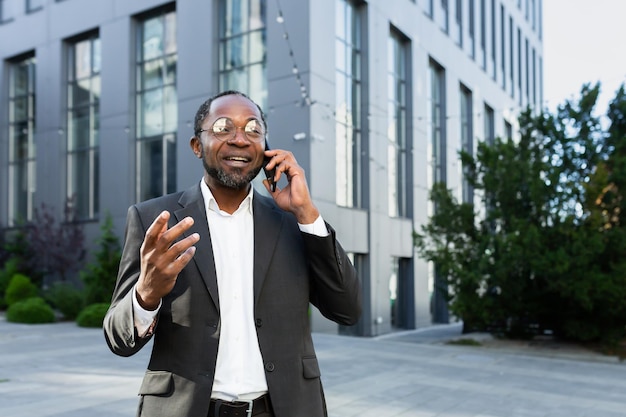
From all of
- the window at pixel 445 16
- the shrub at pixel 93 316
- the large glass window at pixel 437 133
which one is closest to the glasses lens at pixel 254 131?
the shrub at pixel 93 316

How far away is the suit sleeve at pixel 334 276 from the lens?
192 centimetres

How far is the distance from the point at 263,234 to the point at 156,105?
18.8 meters

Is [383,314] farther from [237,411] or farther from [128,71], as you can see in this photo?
[237,411]

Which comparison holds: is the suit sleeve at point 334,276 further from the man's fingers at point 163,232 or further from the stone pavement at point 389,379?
the stone pavement at point 389,379

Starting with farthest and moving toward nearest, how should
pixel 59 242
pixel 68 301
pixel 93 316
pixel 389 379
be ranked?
1. pixel 59 242
2. pixel 68 301
3. pixel 93 316
4. pixel 389 379

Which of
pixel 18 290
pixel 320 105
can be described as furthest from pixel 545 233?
pixel 18 290

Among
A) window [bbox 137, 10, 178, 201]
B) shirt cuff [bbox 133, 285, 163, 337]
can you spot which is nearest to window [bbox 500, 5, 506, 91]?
window [bbox 137, 10, 178, 201]

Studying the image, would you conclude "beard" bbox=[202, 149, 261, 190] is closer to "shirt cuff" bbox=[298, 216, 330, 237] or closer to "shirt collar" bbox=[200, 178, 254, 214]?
"shirt collar" bbox=[200, 178, 254, 214]

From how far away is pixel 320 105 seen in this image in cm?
1641

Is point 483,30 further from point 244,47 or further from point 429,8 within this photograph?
point 244,47

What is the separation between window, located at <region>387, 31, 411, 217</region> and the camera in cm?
2077

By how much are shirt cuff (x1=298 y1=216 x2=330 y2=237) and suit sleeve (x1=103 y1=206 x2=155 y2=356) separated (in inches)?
19.7

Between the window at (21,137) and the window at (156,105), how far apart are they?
575 centimetres

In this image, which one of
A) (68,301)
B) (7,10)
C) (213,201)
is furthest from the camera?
(7,10)
